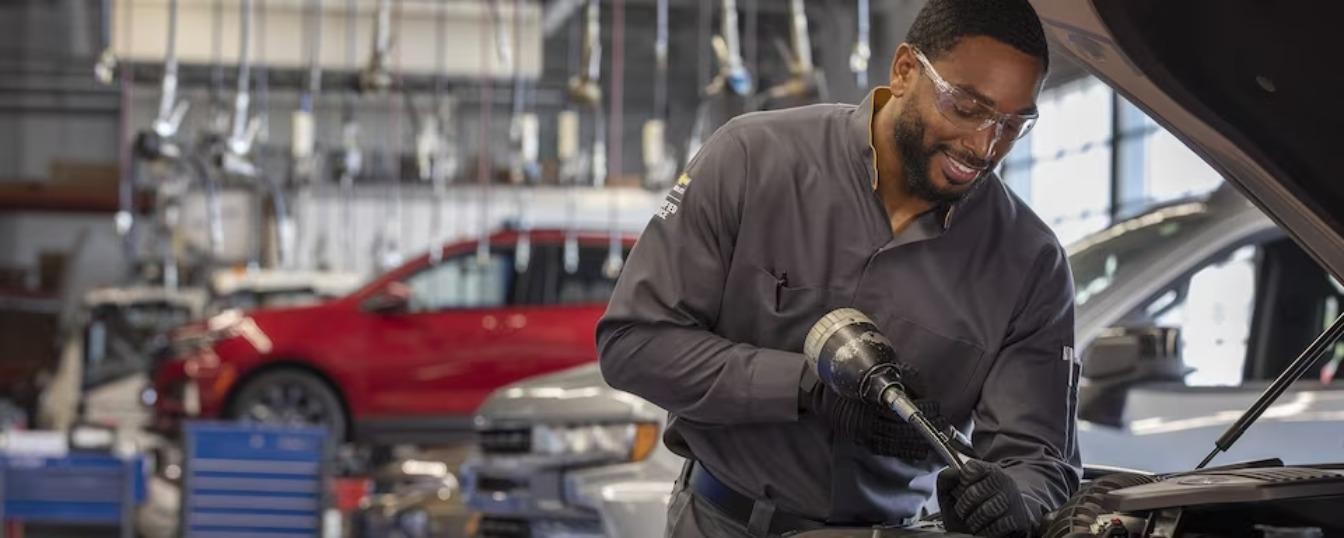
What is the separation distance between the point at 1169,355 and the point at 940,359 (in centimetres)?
164

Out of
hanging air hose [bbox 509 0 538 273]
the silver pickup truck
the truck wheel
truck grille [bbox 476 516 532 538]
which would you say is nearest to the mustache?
the silver pickup truck

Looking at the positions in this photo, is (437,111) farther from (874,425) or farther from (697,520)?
(874,425)

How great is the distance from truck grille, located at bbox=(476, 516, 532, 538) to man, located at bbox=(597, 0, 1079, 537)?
312 centimetres

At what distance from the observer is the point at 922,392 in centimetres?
237

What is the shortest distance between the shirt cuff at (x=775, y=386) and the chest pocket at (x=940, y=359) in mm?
183

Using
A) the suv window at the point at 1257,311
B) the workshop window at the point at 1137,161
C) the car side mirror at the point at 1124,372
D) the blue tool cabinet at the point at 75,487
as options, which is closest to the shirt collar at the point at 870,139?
the car side mirror at the point at 1124,372

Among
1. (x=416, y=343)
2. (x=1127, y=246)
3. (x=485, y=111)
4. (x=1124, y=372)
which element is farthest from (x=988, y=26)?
(x=485, y=111)

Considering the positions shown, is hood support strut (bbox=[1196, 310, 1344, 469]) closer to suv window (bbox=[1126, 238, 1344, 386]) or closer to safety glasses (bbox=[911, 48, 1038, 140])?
safety glasses (bbox=[911, 48, 1038, 140])

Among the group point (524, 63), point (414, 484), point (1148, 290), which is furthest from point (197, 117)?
point (1148, 290)

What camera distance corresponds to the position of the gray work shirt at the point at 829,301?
99.1 inches

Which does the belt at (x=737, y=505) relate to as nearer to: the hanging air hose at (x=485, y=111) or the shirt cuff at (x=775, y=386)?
the shirt cuff at (x=775, y=386)

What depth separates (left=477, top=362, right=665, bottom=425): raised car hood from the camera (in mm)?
5281

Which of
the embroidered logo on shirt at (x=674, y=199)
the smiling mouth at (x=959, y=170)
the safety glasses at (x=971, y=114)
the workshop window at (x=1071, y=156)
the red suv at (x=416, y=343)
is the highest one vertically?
the safety glasses at (x=971, y=114)

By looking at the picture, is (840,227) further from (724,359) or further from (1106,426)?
(1106,426)
